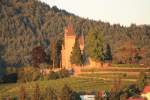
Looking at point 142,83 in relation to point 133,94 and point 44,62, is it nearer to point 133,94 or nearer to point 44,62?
point 133,94

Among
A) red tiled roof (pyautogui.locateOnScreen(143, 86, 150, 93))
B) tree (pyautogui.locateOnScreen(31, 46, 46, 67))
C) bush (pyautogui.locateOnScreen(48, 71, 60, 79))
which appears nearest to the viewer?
red tiled roof (pyautogui.locateOnScreen(143, 86, 150, 93))

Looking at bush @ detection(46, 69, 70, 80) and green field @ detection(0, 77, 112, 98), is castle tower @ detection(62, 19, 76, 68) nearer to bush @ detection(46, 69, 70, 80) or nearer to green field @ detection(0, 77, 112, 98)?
bush @ detection(46, 69, 70, 80)

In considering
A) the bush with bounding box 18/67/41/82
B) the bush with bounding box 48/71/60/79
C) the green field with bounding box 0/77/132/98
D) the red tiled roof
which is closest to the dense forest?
the bush with bounding box 18/67/41/82

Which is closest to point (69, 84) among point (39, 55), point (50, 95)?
point (50, 95)

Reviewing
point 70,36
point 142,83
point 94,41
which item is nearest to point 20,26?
point 70,36

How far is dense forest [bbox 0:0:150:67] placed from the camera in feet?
455

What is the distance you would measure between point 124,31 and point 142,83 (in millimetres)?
77087

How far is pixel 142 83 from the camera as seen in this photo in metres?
79.6

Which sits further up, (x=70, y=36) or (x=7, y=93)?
(x=70, y=36)

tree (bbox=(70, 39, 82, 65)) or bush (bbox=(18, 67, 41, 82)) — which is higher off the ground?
tree (bbox=(70, 39, 82, 65))

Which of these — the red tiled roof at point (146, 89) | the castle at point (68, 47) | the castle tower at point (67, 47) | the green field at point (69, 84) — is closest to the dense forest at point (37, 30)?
the castle at point (68, 47)

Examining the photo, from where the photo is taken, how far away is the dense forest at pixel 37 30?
138625 mm

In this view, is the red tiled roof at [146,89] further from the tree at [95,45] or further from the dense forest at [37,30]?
the dense forest at [37,30]

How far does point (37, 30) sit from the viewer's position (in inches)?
6885
